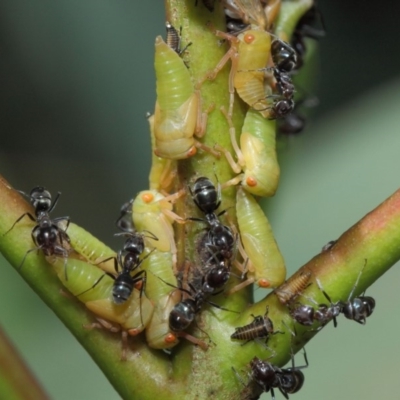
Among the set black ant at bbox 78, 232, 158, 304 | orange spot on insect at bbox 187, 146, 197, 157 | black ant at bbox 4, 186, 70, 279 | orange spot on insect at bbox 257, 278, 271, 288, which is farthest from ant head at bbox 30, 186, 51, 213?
orange spot on insect at bbox 257, 278, 271, 288

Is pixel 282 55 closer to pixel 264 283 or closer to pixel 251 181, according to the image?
pixel 251 181

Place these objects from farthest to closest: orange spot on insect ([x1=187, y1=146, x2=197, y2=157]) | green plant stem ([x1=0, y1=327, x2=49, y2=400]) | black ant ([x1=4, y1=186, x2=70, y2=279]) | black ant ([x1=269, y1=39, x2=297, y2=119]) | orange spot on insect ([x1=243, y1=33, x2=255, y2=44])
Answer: black ant ([x1=269, y1=39, x2=297, y2=119]), orange spot on insect ([x1=243, y1=33, x2=255, y2=44]), orange spot on insect ([x1=187, y1=146, x2=197, y2=157]), black ant ([x1=4, y1=186, x2=70, y2=279]), green plant stem ([x1=0, y1=327, x2=49, y2=400])

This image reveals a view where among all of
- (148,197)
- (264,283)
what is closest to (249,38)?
(148,197)

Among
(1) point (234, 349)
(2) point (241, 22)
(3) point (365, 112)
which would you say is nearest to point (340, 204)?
(3) point (365, 112)

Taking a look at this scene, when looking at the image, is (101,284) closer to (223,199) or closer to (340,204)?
(223,199)

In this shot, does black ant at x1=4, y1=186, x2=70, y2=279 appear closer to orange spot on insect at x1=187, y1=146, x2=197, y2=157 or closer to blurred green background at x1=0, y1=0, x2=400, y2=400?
orange spot on insect at x1=187, y1=146, x2=197, y2=157
